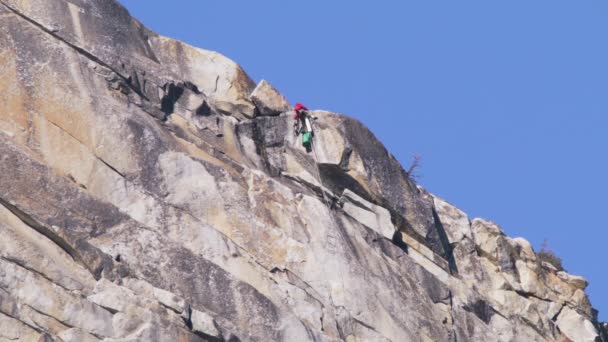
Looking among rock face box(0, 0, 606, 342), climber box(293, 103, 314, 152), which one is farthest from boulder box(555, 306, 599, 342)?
climber box(293, 103, 314, 152)

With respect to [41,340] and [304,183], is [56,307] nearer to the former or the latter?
[41,340]

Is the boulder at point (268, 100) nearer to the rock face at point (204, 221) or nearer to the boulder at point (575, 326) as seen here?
the rock face at point (204, 221)

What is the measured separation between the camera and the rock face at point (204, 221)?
44.2 m

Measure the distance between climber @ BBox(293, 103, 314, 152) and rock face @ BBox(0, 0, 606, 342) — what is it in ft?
0.76

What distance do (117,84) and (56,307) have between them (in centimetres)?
941

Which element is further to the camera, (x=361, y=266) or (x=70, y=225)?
(x=361, y=266)

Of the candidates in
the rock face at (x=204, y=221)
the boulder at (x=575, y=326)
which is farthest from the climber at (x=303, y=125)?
the boulder at (x=575, y=326)

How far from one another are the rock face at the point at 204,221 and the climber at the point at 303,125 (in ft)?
0.76

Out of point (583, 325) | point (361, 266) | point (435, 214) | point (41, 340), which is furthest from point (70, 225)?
point (583, 325)

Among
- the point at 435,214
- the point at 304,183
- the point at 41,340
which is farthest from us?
the point at 435,214

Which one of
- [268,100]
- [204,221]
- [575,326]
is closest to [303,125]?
[268,100]

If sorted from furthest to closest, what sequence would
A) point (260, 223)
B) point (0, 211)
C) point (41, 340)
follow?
point (260, 223) < point (0, 211) < point (41, 340)

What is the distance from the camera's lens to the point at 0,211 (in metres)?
44.8

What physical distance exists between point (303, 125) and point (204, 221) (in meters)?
6.54
